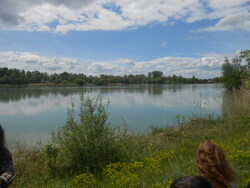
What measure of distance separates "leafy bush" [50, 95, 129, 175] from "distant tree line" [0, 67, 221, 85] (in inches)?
2557

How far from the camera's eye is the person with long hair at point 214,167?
6.36ft

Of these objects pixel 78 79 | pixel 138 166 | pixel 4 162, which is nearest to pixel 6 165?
pixel 4 162

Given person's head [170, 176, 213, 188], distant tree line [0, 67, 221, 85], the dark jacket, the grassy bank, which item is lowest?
the grassy bank

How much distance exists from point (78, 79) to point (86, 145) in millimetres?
87786

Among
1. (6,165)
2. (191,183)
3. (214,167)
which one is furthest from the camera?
(6,165)

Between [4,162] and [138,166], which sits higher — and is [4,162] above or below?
above

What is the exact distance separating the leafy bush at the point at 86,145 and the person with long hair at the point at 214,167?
11.5ft

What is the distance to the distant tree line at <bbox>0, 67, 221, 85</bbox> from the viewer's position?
72.9 m

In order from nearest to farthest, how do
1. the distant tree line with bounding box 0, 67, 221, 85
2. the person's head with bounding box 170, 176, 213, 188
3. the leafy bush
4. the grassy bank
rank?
the person's head with bounding box 170, 176, 213, 188
the grassy bank
the leafy bush
the distant tree line with bounding box 0, 67, 221, 85

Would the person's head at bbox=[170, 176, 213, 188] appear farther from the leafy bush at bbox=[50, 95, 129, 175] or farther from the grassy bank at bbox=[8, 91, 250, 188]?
the leafy bush at bbox=[50, 95, 129, 175]

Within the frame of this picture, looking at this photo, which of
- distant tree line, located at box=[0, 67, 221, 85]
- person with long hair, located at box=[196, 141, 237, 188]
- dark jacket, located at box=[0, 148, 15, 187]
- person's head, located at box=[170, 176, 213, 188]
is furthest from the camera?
distant tree line, located at box=[0, 67, 221, 85]

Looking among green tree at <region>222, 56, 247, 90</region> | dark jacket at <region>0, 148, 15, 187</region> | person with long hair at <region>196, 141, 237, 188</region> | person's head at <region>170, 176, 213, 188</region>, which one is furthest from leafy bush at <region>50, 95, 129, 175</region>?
green tree at <region>222, 56, 247, 90</region>

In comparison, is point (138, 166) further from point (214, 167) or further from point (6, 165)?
point (6, 165)

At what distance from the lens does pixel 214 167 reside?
1939 millimetres
